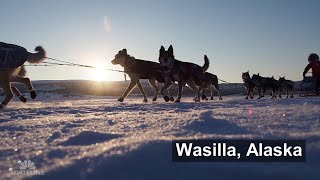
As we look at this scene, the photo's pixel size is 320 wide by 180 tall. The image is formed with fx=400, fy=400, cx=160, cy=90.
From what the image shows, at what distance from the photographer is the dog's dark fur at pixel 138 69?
12.2 m

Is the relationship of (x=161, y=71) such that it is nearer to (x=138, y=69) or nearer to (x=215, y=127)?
(x=138, y=69)

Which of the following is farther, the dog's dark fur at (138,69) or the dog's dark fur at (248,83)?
the dog's dark fur at (248,83)

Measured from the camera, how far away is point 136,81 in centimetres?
1210

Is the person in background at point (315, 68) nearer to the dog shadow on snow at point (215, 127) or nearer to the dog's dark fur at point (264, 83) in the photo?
the dog's dark fur at point (264, 83)

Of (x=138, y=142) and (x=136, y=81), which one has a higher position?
(x=136, y=81)

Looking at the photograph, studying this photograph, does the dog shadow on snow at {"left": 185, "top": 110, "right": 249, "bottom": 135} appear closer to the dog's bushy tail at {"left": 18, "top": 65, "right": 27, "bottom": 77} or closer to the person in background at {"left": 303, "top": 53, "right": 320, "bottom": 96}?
the dog's bushy tail at {"left": 18, "top": 65, "right": 27, "bottom": 77}

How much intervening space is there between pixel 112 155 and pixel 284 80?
819 inches

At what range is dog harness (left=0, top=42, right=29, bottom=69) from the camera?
8172 mm

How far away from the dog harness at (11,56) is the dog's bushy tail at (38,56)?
2.04 ft

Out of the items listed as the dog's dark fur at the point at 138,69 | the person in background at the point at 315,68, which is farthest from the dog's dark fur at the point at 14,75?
the person in background at the point at 315,68

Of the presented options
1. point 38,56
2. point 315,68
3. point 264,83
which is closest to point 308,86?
point 315,68

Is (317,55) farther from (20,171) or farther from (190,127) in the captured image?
(20,171)

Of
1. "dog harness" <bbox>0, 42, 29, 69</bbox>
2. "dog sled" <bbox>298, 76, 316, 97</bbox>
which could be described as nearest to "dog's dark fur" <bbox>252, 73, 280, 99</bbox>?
"dog sled" <bbox>298, 76, 316, 97</bbox>

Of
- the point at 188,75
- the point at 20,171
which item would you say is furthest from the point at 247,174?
the point at 188,75
